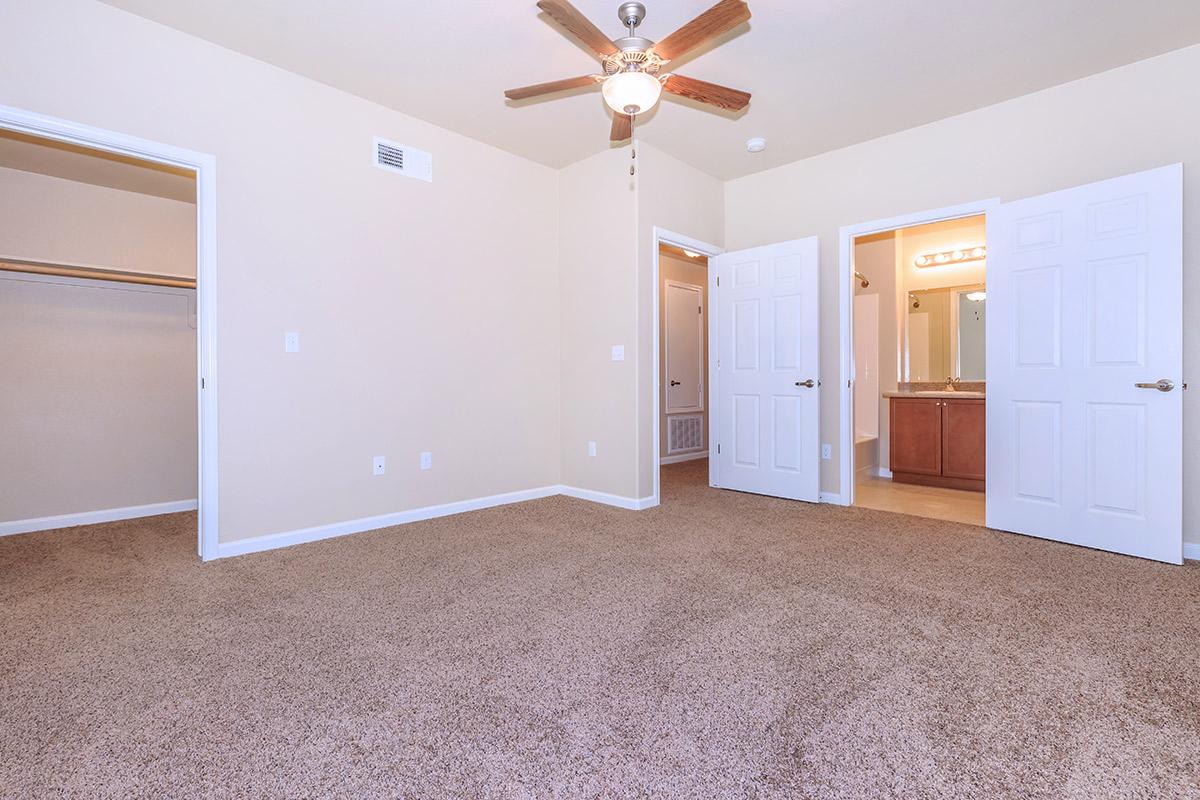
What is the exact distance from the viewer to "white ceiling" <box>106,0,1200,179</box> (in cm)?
260

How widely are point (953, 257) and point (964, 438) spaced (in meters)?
1.88

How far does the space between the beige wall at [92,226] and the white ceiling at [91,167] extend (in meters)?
0.08

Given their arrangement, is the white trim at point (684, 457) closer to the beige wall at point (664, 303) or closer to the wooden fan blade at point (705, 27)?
the beige wall at point (664, 303)

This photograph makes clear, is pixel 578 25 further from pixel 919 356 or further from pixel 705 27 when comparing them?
pixel 919 356

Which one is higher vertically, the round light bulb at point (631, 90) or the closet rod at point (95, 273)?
the round light bulb at point (631, 90)

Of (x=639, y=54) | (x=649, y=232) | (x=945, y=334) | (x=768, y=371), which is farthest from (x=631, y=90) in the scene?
(x=945, y=334)

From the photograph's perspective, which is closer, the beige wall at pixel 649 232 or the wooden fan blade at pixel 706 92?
the wooden fan blade at pixel 706 92

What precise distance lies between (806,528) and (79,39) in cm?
460

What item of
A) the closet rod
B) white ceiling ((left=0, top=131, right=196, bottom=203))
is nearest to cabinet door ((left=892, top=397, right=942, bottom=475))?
white ceiling ((left=0, top=131, right=196, bottom=203))

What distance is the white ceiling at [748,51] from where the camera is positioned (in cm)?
260

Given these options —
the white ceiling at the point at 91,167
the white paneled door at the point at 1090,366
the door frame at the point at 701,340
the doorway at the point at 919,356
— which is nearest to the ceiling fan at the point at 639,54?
the white paneled door at the point at 1090,366

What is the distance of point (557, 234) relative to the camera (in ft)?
15.2

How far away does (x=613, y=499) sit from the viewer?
4215mm

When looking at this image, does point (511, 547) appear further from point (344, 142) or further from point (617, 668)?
point (344, 142)
